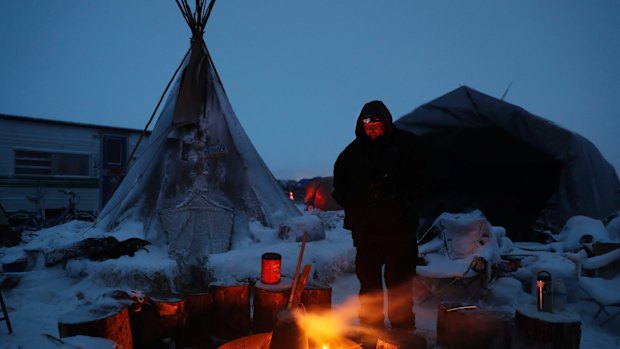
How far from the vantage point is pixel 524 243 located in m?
8.14

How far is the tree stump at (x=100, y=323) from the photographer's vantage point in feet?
7.84

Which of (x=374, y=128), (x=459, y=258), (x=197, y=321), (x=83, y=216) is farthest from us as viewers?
(x=83, y=216)

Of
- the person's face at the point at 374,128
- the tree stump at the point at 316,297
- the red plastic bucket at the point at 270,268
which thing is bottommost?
the tree stump at the point at 316,297

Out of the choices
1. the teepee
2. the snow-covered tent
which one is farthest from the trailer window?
the snow-covered tent

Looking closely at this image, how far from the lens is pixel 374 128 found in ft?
11.4

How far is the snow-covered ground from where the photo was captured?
13.6ft

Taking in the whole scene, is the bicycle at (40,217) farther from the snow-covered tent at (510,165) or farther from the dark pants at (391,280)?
the dark pants at (391,280)

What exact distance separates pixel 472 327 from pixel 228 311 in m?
1.99

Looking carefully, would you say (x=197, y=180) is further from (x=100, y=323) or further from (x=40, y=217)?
(x=40, y=217)

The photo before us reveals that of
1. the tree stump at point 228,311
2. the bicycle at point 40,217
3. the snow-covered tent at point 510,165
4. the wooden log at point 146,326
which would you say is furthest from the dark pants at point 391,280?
the bicycle at point 40,217

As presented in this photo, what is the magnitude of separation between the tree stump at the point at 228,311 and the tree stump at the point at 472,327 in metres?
1.70

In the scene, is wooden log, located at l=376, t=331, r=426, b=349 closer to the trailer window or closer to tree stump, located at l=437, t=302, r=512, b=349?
tree stump, located at l=437, t=302, r=512, b=349

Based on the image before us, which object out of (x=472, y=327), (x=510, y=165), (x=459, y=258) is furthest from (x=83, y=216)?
(x=472, y=327)

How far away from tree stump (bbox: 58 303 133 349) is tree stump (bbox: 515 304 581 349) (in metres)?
2.74
